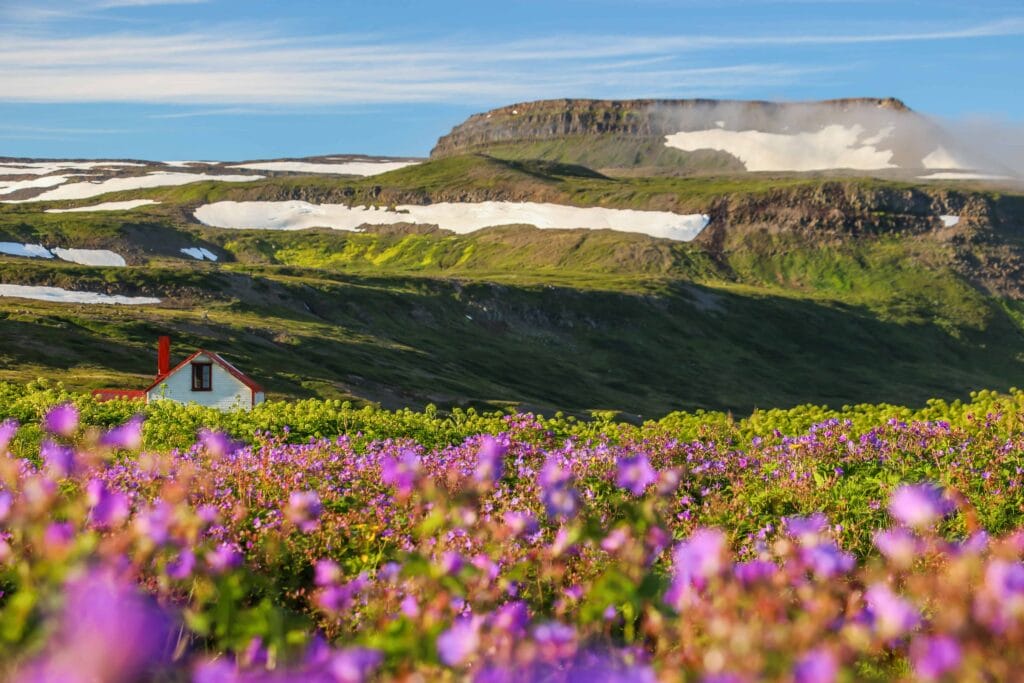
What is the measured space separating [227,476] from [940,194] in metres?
195

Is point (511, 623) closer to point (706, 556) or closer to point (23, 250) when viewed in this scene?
point (706, 556)

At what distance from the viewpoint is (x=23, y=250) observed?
12031 cm

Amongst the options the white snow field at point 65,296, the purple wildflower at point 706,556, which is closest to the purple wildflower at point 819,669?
the purple wildflower at point 706,556

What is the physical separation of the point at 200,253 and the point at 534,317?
56906mm

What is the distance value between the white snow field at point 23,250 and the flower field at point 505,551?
10883 centimetres

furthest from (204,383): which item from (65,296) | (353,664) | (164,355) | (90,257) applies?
(90,257)

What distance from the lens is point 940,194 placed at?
189m

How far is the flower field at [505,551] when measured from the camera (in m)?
4.01

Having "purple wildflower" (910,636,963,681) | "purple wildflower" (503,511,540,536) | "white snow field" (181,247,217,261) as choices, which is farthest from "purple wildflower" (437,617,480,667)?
"white snow field" (181,247,217,261)

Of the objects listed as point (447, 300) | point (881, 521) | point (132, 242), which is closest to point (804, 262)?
point (447, 300)

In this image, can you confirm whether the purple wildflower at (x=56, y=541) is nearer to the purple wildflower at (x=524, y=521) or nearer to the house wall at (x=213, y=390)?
the purple wildflower at (x=524, y=521)

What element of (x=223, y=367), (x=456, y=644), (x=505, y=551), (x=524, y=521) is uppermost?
(x=456, y=644)

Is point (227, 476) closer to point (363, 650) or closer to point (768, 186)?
point (363, 650)

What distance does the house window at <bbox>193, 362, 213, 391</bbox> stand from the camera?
3788 cm
